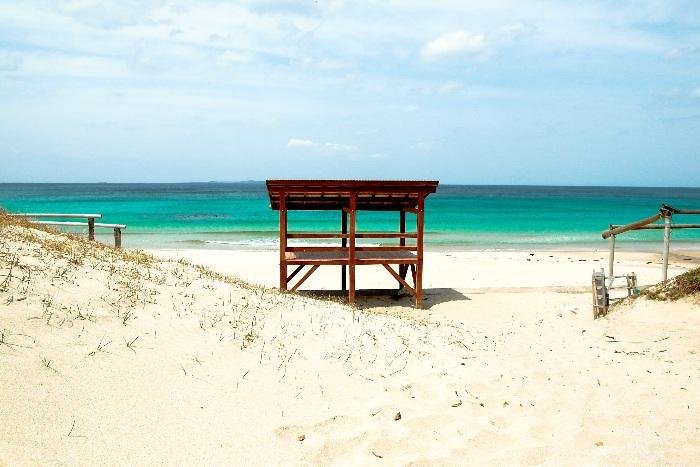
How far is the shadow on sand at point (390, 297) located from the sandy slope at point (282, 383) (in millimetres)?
4334

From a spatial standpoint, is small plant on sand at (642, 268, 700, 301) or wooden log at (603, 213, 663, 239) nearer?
small plant on sand at (642, 268, 700, 301)

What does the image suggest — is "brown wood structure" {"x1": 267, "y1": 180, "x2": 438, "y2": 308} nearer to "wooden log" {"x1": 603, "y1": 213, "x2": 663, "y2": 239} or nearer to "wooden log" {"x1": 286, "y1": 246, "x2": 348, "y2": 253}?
"wooden log" {"x1": 286, "y1": 246, "x2": 348, "y2": 253}

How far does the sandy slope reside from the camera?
4484mm

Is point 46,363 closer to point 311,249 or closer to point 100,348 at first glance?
point 100,348

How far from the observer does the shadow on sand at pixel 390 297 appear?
13039 millimetres

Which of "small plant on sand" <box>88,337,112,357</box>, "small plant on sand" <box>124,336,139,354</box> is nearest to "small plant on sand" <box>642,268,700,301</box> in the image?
"small plant on sand" <box>124,336,139,354</box>

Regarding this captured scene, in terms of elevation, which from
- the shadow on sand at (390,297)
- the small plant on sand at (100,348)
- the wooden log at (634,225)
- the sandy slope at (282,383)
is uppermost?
the wooden log at (634,225)

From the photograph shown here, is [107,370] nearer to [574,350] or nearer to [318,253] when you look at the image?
[574,350]

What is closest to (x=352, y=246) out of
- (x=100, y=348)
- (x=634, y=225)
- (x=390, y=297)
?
(x=390, y=297)

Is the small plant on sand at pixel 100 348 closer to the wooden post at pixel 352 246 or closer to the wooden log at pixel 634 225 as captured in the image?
the wooden post at pixel 352 246

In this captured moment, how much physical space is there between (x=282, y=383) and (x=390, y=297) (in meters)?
8.53

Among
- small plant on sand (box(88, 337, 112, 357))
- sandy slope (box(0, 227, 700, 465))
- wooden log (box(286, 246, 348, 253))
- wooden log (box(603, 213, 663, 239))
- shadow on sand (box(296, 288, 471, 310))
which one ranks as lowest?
shadow on sand (box(296, 288, 471, 310))

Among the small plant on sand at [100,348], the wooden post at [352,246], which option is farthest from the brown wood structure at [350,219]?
the small plant on sand at [100,348]

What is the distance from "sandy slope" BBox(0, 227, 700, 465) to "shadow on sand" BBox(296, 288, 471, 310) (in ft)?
14.2
